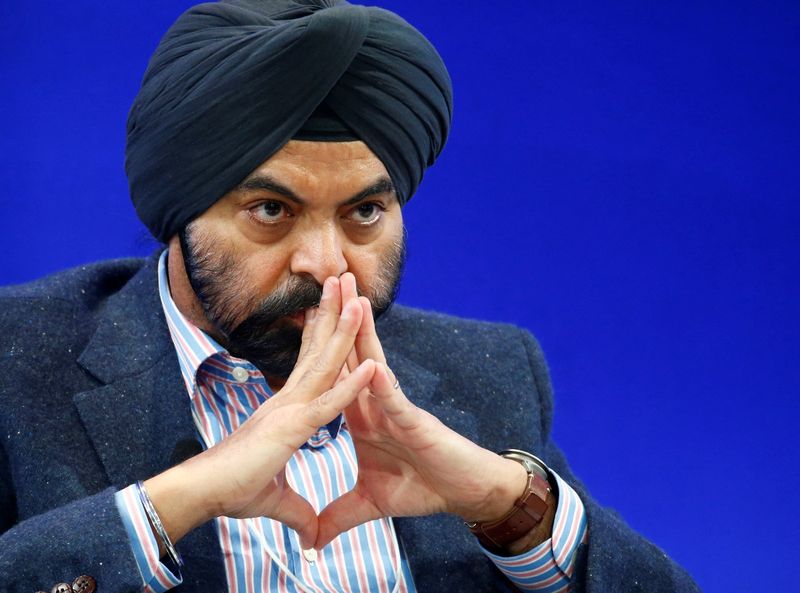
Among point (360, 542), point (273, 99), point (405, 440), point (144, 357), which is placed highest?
point (273, 99)

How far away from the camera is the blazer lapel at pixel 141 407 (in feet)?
4.93

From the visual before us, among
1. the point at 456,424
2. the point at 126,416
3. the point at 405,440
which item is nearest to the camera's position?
the point at 405,440

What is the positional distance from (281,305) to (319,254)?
8 centimetres

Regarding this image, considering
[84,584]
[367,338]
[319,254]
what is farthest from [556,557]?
[84,584]

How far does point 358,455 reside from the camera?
1509 mm

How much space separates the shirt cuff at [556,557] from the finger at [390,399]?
265 millimetres

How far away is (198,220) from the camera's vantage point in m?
1.59

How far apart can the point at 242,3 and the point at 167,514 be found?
0.72 m

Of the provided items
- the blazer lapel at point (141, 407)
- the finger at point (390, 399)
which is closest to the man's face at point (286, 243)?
the blazer lapel at point (141, 407)

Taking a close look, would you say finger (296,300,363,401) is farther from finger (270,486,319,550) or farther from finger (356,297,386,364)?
finger (270,486,319,550)

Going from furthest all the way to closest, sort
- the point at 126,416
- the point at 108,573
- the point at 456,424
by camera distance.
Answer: the point at 456,424 < the point at 126,416 < the point at 108,573

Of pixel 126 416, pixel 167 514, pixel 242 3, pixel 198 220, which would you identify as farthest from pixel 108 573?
pixel 242 3

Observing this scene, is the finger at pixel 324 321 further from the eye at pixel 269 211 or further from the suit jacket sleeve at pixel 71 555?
the suit jacket sleeve at pixel 71 555

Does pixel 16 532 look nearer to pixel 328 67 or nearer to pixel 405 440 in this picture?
pixel 405 440
